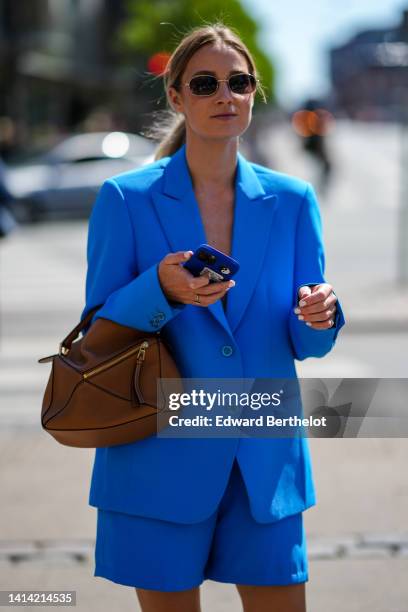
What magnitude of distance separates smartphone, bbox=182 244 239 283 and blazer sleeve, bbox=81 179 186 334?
0.14m

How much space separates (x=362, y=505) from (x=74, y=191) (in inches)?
732

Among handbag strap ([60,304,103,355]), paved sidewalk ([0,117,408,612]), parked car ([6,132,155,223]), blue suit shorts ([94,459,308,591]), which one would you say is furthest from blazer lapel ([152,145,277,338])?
parked car ([6,132,155,223])

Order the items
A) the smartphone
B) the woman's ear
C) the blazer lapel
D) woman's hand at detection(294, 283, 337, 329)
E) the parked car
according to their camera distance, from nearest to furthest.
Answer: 1. the smartphone
2. woman's hand at detection(294, 283, 337, 329)
3. the blazer lapel
4. the woman's ear
5. the parked car

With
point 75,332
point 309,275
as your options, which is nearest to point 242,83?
point 309,275

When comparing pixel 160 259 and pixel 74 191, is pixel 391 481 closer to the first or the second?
pixel 160 259

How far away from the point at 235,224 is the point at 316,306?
31cm

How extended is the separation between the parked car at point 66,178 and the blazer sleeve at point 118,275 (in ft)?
66.9

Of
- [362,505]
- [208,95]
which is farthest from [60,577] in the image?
[208,95]

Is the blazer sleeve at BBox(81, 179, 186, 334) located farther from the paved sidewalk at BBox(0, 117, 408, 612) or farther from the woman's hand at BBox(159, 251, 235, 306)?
the paved sidewalk at BBox(0, 117, 408, 612)

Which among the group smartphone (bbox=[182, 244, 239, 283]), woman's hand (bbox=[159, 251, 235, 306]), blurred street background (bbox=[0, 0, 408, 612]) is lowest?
blurred street background (bbox=[0, 0, 408, 612])

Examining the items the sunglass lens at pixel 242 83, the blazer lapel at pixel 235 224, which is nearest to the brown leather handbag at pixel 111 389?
the blazer lapel at pixel 235 224

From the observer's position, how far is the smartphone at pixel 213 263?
2.41 metres

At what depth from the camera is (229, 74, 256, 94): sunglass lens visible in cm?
270

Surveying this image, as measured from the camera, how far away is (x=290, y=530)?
8.79 feet
